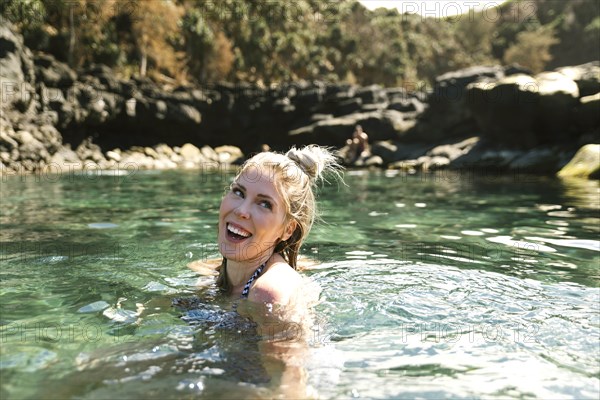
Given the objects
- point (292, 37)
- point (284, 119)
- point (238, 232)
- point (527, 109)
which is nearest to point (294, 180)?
point (238, 232)

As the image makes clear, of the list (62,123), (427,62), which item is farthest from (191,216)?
(427,62)

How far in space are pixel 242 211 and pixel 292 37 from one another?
4119cm

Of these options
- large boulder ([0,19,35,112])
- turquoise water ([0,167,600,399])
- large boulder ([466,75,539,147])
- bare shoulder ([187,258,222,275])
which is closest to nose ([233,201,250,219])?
turquoise water ([0,167,600,399])

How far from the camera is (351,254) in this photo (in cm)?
507

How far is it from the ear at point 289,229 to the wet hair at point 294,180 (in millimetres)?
19

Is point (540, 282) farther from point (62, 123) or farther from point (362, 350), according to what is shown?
point (62, 123)

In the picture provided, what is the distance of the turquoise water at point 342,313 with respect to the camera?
7.29 ft

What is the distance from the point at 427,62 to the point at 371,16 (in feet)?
25.7

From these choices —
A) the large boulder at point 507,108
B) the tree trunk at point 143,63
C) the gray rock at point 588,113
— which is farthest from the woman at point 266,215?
the tree trunk at point 143,63

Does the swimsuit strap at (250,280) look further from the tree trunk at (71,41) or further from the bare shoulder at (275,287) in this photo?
the tree trunk at (71,41)

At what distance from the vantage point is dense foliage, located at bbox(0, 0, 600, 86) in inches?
1164

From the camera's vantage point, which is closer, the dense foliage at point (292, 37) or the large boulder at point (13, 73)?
the large boulder at point (13, 73)

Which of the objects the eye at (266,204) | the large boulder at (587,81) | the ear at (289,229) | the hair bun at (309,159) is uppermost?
the large boulder at (587,81)

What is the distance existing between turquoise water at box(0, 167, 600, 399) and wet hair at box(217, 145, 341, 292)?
0.44 meters
